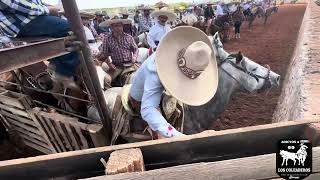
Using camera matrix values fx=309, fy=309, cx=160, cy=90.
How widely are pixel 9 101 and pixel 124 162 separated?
2.85 meters

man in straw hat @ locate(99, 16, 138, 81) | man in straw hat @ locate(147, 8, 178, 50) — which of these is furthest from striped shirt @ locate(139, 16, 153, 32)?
man in straw hat @ locate(99, 16, 138, 81)

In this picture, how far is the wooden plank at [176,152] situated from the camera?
58.1 inches

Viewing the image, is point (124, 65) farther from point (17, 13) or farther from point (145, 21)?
point (145, 21)

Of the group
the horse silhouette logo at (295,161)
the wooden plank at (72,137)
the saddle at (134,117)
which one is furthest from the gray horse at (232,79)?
the horse silhouette logo at (295,161)

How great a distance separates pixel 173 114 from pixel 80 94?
1.31 meters

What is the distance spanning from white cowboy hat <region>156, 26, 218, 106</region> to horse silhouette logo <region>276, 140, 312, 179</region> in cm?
124

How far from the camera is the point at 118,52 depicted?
205 inches

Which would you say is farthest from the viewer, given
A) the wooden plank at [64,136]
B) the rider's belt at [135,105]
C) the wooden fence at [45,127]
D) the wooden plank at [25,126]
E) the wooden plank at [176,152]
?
the wooden plank at [25,126]

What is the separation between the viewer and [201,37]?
2838 mm

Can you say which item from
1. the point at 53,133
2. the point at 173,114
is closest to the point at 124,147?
the point at 173,114

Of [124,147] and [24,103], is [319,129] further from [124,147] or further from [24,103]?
[24,103]

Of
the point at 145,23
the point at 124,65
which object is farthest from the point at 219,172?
the point at 145,23

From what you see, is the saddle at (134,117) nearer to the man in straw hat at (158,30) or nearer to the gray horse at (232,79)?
the gray horse at (232,79)

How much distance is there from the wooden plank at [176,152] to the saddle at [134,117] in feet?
4.55
